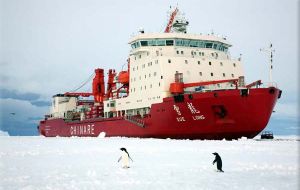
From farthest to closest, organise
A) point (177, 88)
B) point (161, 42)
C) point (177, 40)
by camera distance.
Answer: point (161, 42), point (177, 40), point (177, 88)

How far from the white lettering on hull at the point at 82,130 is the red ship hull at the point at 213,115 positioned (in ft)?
34.4

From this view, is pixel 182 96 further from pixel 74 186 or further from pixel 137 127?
pixel 74 186

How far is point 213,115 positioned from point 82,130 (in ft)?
65.4

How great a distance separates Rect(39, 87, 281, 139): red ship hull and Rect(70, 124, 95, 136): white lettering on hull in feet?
34.4

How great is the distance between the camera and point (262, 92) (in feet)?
81.0

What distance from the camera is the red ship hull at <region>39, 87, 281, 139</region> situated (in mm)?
24734

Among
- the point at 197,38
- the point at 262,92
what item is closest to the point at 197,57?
the point at 197,38

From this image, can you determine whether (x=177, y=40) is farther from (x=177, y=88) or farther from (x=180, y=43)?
(x=177, y=88)

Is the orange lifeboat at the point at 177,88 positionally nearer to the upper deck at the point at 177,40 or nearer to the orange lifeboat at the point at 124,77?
the upper deck at the point at 177,40

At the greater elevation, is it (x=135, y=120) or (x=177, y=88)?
(x=177, y=88)

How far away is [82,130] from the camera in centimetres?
4178

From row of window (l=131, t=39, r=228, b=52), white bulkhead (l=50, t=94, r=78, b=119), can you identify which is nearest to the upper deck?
row of window (l=131, t=39, r=228, b=52)

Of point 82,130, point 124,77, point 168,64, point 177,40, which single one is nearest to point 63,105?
point 82,130

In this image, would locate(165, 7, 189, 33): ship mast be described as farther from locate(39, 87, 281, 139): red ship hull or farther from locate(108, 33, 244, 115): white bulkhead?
locate(39, 87, 281, 139): red ship hull
